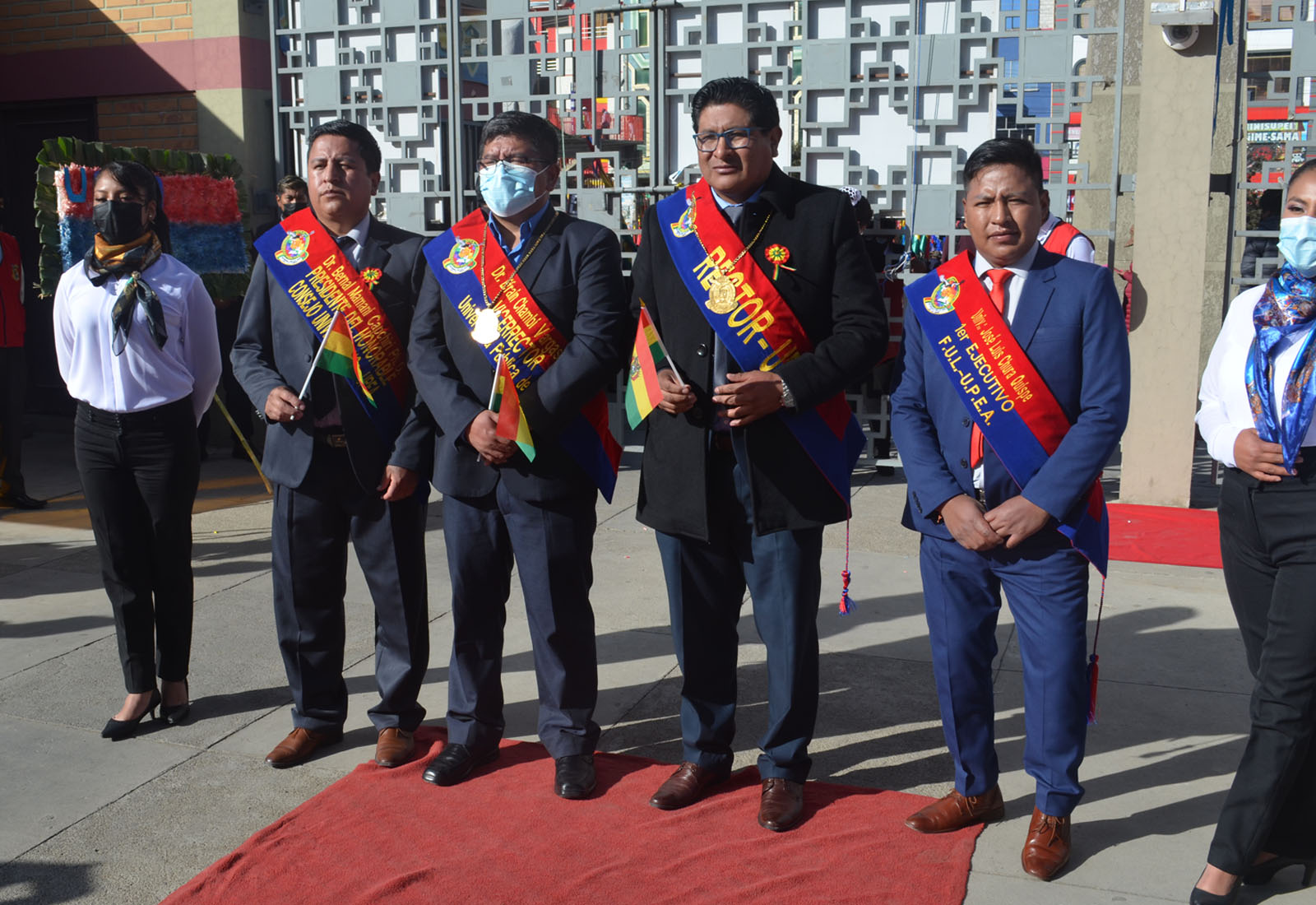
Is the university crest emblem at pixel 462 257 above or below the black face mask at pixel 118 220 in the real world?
below

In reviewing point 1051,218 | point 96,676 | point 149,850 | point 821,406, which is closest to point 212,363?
point 96,676

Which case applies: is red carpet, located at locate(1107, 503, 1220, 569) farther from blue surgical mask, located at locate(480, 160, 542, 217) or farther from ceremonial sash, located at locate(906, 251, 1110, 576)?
blue surgical mask, located at locate(480, 160, 542, 217)

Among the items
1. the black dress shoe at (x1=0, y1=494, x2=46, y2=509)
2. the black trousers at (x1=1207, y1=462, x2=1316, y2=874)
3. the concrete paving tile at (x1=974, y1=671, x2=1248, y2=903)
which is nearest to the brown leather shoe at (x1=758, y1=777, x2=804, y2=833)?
the concrete paving tile at (x1=974, y1=671, x2=1248, y2=903)

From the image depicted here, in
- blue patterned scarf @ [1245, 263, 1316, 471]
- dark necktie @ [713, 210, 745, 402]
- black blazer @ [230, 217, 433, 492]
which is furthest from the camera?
black blazer @ [230, 217, 433, 492]

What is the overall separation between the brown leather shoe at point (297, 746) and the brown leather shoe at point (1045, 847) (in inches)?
86.2

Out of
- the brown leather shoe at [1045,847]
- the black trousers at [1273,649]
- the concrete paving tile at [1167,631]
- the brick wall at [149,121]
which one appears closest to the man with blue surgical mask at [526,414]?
the brown leather shoe at [1045,847]

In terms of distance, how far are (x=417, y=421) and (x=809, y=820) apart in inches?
65.4

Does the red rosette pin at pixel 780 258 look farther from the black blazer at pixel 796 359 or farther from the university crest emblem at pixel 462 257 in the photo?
the university crest emblem at pixel 462 257

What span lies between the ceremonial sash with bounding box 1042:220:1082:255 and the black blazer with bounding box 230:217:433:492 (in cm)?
260

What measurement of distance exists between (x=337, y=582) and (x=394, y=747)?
56cm

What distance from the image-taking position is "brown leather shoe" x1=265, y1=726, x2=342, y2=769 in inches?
157

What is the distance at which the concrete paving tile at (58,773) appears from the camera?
11.7 ft

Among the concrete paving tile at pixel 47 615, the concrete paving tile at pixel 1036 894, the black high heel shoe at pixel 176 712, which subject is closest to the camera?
the concrete paving tile at pixel 1036 894

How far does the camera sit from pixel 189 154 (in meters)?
8.59
